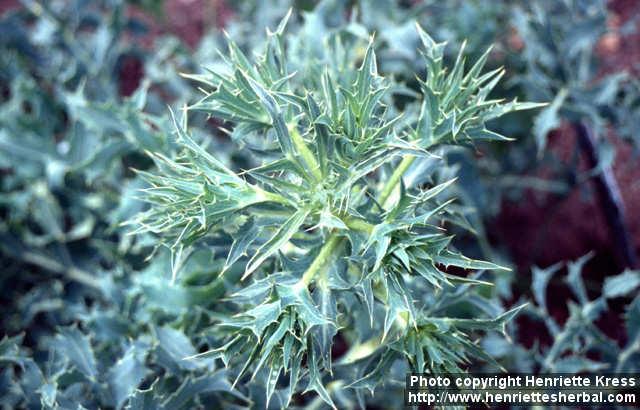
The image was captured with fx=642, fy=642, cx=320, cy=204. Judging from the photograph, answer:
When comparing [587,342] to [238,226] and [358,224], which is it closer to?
[358,224]

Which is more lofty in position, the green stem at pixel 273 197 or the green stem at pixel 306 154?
the green stem at pixel 306 154

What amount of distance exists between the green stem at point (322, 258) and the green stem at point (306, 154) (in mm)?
119

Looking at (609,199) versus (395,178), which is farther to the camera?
(609,199)

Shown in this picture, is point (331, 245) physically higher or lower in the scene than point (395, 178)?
lower

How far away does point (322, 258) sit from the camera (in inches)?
47.1

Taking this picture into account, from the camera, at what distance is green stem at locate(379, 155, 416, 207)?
127 centimetres

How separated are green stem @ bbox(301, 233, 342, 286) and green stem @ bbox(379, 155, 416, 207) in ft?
0.50

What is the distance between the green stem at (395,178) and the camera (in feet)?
4.17

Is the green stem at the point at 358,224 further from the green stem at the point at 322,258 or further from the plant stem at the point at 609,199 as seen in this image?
the plant stem at the point at 609,199

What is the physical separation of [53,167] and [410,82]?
1.25m

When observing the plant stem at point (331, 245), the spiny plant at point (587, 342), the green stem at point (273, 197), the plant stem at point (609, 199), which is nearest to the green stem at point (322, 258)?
the plant stem at point (331, 245)

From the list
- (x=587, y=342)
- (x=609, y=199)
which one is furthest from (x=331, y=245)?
(x=609, y=199)

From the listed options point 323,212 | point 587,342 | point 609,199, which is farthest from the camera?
point 609,199

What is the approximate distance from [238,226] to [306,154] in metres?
0.21
